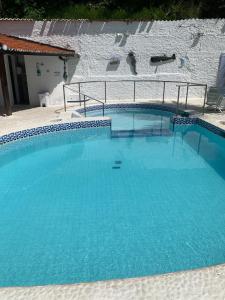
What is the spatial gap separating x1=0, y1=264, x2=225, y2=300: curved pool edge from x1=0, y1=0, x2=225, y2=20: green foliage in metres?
13.9

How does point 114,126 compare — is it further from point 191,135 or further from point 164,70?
point 164,70

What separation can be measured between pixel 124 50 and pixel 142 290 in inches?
503

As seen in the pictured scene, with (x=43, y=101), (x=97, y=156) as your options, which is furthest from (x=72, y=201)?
(x=43, y=101)

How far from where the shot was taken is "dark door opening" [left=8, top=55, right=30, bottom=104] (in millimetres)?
12820

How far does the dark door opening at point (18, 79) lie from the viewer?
42.1ft

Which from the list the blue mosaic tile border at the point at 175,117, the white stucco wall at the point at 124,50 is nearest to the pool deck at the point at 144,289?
the blue mosaic tile border at the point at 175,117

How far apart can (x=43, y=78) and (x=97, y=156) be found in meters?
6.11

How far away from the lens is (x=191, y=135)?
404 inches

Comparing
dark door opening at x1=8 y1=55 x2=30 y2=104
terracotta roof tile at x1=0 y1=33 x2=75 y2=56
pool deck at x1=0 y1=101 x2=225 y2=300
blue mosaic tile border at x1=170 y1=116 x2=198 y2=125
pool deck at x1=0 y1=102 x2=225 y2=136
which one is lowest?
blue mosaic tile border at x1=170 y1=116 x2=198 y2=125

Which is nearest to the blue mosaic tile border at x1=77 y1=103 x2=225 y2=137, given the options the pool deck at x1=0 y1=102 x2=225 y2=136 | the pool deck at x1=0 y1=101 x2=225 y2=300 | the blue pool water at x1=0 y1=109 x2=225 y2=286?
the pool deck at x1=0 y1=102 x2=225 y2=136

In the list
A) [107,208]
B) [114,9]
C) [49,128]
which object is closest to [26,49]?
[49,128]

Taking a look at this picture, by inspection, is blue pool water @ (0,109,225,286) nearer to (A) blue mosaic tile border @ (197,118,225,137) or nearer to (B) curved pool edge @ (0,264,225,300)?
(A) blue mosaic tile border @ (197,118,225,137)

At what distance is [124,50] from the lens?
14.0m

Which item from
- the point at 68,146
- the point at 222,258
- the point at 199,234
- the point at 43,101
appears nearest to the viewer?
the point at 222,258
